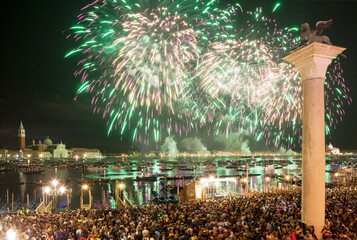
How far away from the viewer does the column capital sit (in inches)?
251

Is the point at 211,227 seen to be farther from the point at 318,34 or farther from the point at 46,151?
the point at 46,151

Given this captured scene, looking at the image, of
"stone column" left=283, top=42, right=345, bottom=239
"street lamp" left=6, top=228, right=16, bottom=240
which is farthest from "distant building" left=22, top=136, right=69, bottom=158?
"stone column" left=283, top=42, right=345, bottom=239

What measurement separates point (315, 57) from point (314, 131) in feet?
6.20

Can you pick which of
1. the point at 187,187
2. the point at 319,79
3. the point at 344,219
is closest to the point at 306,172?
the point at 319,79

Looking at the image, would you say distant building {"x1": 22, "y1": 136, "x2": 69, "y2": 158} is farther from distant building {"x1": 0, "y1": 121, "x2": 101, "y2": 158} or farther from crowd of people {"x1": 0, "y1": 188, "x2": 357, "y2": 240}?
crowd of people {"x1": 0, "y1": 188, "x2": 357, "y2": 240}

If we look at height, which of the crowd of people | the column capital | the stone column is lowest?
the crowd of people

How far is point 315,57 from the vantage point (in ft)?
21.2

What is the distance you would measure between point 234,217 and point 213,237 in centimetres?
242

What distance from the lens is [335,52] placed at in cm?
647

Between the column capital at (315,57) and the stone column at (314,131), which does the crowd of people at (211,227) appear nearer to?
the stone column at (314,131)

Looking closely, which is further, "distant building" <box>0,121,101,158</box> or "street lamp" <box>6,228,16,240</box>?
"distant building" <box>0,121,101,158</box>

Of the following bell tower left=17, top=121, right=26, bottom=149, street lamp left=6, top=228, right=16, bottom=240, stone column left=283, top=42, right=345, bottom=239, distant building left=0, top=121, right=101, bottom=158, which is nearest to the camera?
stone column left=283, top=42, right=345, bottom=239

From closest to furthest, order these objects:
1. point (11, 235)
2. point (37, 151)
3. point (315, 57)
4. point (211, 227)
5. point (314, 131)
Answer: point (314, 131) < point (315, 57) < point (211, 227) < point (11, 235) < point (37, 151)

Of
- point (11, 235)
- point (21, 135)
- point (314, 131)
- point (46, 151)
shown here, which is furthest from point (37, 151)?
point (314, 131)
